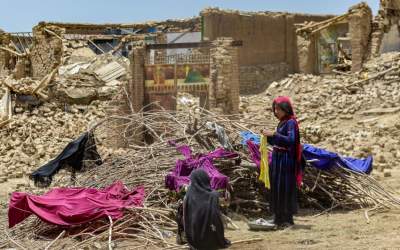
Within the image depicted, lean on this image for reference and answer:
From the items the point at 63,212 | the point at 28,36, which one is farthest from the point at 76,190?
the point at 28,36

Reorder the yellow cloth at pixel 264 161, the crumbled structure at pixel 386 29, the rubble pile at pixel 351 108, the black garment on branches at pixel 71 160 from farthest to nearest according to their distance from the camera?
the crumbled structure at pixel 386 29 < the rubble pile at pixel 351 108 < the black garment on branches at pixel 71 160 < the yellow cloth at pixel 264 161

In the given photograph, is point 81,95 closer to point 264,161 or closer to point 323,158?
point 323,158

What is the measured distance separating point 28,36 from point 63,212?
22.0 m

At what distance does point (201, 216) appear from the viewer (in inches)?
211

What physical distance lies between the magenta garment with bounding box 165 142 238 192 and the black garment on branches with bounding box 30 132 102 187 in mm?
2385

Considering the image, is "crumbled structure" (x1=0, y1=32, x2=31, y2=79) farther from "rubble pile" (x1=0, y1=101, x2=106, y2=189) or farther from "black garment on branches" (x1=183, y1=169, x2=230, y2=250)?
"black garment on branches" (x1=183, y1=169, x2=230, y2=250)

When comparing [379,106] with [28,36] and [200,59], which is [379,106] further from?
[28,36]

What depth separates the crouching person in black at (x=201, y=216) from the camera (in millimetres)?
5375

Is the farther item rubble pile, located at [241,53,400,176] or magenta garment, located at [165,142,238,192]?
rubble pile, located at [241,53,400,176]

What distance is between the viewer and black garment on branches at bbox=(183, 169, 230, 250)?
5.38 metres

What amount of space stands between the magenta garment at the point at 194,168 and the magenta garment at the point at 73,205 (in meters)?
0.38

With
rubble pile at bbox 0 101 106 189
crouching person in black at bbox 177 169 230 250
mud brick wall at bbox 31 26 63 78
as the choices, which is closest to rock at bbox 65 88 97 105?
rubble pile at bbox 0 101 106 189

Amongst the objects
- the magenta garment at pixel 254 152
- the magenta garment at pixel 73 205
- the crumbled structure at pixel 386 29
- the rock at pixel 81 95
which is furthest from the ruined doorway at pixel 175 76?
the crumbled structure at pixel 386 29

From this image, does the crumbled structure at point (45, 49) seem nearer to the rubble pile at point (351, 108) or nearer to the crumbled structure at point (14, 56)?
the crumbled structure at point (14, 56)
